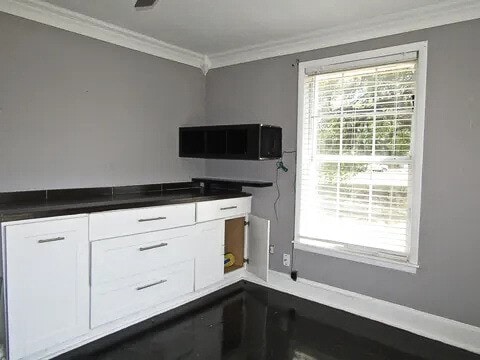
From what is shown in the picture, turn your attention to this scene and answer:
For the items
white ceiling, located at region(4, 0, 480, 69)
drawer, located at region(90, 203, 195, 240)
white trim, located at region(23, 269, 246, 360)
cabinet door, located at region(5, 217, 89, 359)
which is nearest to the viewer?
cabinet door, located at region(5, 217, 89, 359)

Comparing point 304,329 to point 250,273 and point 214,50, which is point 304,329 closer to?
point 250,273

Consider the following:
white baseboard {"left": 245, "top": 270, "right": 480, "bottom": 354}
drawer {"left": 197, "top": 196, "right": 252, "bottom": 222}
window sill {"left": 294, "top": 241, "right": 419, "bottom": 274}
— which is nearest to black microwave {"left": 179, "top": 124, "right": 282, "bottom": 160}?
drawer {"left": 197, "top": 196, "right": 252, "bottom": 222}

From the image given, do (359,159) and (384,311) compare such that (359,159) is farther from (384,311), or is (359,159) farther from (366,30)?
(384,311)

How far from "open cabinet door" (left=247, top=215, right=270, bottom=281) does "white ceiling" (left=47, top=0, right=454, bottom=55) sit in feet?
5.49

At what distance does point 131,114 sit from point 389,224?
2.39 m

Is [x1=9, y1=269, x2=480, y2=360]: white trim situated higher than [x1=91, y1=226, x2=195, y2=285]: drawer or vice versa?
[x1=91, y1=226, x2=195, y2=285]: drawer

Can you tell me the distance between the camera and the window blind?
2.68m

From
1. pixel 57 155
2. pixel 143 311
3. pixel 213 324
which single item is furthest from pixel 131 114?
pixel 213 324

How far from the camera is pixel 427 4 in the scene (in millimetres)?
2391

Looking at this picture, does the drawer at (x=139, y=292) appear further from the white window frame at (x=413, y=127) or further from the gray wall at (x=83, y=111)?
the white window frame at (x=413, y=127)

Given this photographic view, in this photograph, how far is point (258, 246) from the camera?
130 inches

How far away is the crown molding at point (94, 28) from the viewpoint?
2451mm

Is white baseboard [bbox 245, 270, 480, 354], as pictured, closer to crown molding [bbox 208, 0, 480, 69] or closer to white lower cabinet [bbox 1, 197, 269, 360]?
white lower cabinet [bbox 1, 197, 269, 360]

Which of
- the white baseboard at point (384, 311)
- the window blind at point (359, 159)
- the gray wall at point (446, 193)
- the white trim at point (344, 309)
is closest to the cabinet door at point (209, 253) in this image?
the white trim at point (344, 309)
